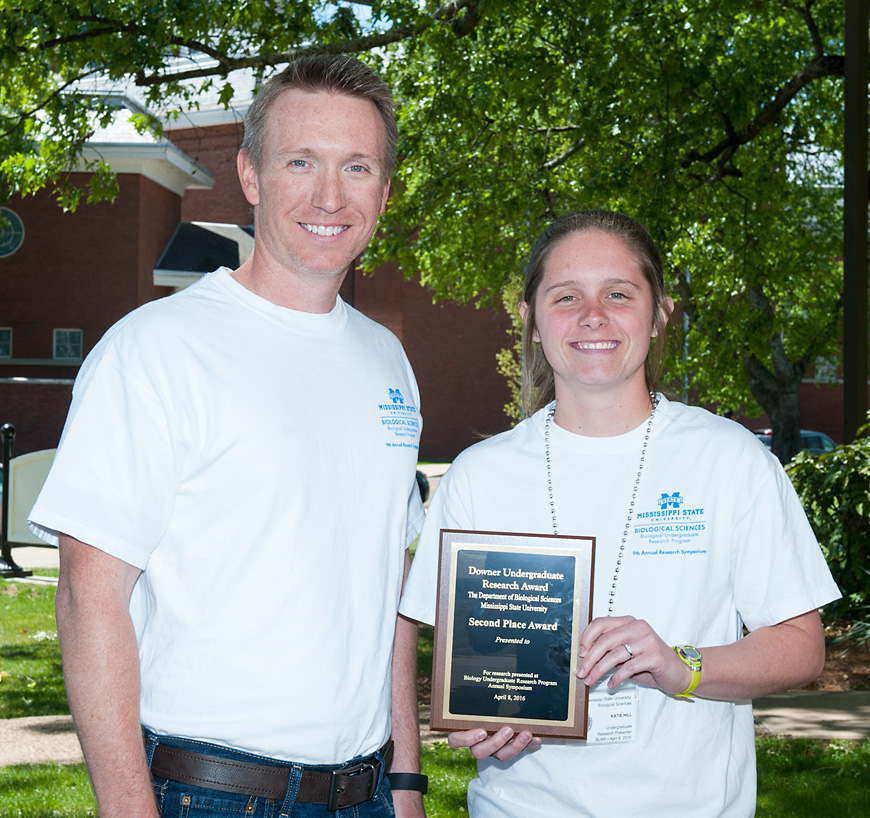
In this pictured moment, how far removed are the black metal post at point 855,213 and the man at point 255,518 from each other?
6540 millimetres

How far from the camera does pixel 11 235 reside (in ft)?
79.6

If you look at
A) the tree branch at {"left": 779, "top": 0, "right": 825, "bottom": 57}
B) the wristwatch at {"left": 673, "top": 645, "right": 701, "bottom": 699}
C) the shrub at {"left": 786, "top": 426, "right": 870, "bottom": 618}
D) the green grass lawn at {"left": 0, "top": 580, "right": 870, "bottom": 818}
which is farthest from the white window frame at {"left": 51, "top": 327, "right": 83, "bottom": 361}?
the wristwatch at {"left": 673, "top": 645, "right": 701, "bottom": 699}

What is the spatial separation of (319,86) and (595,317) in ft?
2.72

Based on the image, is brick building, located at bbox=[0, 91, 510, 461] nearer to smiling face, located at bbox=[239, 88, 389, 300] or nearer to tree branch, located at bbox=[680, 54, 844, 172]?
tree branch, located at bbox=[680, 54, 844, 172]

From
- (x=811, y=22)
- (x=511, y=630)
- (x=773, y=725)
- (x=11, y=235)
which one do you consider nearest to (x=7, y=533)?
(x=773, y=725)

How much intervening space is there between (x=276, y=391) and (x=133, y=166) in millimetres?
23628

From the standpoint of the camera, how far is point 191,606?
6.59 ft

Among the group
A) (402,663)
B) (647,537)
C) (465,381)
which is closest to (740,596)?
(647,537)

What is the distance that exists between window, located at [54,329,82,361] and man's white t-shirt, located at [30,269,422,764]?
77.8 ft

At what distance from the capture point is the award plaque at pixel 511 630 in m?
2.05

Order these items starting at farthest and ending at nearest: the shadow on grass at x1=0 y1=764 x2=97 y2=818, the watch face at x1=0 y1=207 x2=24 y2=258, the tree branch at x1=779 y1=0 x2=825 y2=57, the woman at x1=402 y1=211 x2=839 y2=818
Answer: the watch face at x1=0 y1=207 x2=24 y2=258 < the tree branch at x1=779 y1=0 x2=825 y2=57 < the shadow on grass at x1=0 y1=764 x2=97 y2=818 < the woman at x1=402 y1=211 x2=839 y2=818

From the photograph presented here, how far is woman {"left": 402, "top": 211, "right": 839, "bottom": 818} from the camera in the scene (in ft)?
6.69

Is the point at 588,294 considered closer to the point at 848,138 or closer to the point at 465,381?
the point at 848,138

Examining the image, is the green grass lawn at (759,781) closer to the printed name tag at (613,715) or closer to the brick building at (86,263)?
the printed name tag at (613,715)
